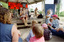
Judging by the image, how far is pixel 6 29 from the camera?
345 millimetres

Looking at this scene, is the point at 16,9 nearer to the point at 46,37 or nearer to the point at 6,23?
the point at 46,37

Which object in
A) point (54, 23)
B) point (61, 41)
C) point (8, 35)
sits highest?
point (8, 35)

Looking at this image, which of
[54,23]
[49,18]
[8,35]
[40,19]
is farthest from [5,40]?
[40,19]

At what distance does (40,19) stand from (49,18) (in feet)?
0.77

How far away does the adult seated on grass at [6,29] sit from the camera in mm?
343

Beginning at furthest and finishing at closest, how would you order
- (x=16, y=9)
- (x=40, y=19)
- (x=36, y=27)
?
(x=16, y=9)
(x=40, y=19)
(x=36, y=27)

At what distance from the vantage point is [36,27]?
1.56 feet

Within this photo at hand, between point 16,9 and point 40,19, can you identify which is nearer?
point 40,19

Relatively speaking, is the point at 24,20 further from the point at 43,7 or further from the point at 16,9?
the point at 16,9

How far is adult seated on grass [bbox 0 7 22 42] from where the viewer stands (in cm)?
34

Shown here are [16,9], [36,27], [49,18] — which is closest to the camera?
[36,27]

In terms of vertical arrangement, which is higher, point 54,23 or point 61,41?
point 54,23

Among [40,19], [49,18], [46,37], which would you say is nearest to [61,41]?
[46,37]

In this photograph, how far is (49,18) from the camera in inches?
61.0
